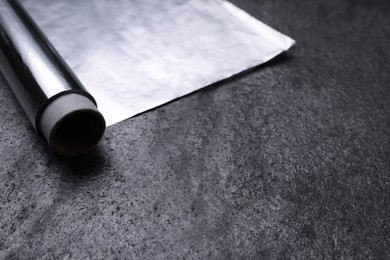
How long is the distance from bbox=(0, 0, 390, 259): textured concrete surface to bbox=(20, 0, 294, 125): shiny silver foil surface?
5 cm

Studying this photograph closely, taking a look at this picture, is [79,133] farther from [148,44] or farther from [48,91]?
[148,44]

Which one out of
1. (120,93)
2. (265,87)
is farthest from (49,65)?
(265,87)

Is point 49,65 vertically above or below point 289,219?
above

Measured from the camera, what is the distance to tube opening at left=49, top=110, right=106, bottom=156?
Result: 61 centimetres

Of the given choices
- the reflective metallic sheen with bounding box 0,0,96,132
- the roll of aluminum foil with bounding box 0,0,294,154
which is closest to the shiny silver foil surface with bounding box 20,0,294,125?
the roll of aluminum foil with bounding box 0,0,294,154

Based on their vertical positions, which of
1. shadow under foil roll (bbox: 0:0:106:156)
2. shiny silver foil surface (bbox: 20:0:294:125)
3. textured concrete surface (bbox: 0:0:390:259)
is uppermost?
shadow under foil roll (bbox: 0:0:106:156)

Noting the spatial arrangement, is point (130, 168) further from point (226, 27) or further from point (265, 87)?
point (226, 27)

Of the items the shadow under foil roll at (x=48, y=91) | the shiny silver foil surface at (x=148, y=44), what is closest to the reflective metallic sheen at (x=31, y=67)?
the shadow under foil roll at (x=48, y=91)

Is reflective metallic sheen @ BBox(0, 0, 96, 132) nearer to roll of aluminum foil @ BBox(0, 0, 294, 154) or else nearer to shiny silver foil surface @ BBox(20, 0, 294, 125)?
roll of aluminum foil @ BBox(0, 0, 294, 154)

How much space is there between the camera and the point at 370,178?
2.23ft

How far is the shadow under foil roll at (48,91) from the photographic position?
0.58 metres

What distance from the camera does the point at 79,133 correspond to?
0.63m

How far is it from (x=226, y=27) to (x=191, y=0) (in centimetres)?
14

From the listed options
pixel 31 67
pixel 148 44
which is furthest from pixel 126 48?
pixel 31 67
